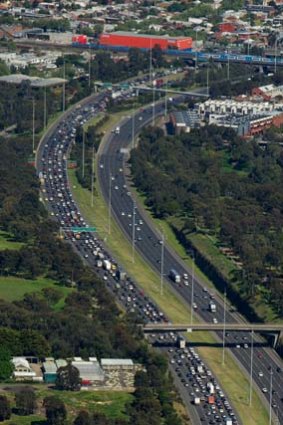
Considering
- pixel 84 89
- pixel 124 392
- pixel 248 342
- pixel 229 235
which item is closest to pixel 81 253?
pixel 229 235

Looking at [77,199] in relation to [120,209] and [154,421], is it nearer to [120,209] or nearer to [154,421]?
[120,209]

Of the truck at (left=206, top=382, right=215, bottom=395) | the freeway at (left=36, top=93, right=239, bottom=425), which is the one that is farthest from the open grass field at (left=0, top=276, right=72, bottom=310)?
the truck at (left=206, top=382, right=215, bottom=395)

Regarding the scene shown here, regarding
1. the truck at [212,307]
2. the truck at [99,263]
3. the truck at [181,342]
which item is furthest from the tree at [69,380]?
the truck at [99,263]

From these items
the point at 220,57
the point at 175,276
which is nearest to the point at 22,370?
the point at 175,276

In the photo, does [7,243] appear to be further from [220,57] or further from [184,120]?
[220,57]

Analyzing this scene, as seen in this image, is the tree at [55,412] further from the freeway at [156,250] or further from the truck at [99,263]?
the truck at [99,263]

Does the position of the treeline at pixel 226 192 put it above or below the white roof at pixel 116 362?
below
